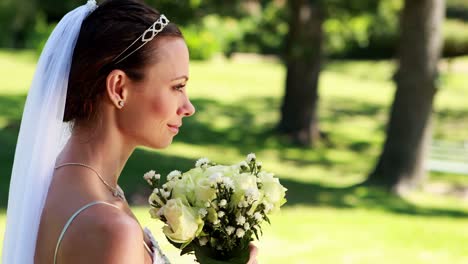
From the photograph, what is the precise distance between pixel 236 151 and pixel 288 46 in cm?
240

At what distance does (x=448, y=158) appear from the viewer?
17453 millimetres

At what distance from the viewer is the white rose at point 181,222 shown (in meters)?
2.56

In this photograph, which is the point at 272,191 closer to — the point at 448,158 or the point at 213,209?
the point at 213,209

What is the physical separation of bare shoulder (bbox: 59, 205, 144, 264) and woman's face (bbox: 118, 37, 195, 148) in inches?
10.0

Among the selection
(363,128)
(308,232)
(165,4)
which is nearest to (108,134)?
(308,232)

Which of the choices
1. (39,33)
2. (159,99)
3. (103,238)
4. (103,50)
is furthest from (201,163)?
(39,33)

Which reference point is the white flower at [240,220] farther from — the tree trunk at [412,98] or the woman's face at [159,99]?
the tree trunk at [412,98]

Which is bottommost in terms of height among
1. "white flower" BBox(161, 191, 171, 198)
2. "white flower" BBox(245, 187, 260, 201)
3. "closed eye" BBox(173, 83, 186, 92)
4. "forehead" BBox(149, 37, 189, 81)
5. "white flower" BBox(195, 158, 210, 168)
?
"white flower" BBox(161, 191, 171, 198)

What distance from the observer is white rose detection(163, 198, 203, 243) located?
8.40ft

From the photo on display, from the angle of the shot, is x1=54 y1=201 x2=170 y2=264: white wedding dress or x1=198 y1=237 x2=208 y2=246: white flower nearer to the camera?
x1=54 y1=201 x2=170 y2=264: white wedding dress

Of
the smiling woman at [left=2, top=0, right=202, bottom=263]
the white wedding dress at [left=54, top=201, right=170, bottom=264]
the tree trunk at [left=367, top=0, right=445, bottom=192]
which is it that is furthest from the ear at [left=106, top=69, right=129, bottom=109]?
the tree trunk at [left=367, top=0, right=445, bottom=192]

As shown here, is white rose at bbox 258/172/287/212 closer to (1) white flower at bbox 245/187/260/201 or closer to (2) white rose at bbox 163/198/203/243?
(1) white flower at bbox 245/187/260/201

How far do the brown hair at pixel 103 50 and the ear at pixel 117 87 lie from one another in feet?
0.05

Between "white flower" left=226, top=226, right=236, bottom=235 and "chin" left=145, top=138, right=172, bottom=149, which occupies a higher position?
"chin" left=145, top=138, right=172, bottom=149
